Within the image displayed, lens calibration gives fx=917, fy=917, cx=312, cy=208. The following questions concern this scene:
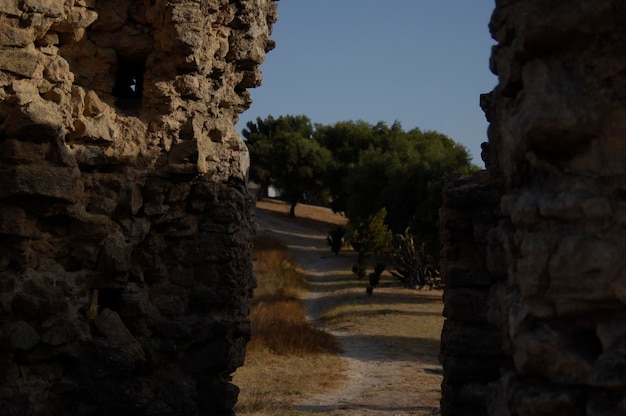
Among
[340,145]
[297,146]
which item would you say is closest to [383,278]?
[297,146]

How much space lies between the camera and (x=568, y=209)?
11.8 feet

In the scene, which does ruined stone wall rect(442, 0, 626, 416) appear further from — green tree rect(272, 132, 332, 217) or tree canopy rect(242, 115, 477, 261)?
green tree rect(272, 132, 332, 217)

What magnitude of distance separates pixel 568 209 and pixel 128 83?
19.3 ft

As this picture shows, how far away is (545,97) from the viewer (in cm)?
368

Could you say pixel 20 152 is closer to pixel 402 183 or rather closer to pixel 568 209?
pixel 568 209

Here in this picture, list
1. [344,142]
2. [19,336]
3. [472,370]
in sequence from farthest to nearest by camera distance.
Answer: [344,142] < [472,370] < [19,336]

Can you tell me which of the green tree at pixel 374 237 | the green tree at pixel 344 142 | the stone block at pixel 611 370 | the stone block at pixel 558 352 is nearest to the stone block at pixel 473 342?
the stone block at pixel 558 352

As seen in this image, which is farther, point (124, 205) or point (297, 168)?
point (297, 168)

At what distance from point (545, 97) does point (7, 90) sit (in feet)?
14.8

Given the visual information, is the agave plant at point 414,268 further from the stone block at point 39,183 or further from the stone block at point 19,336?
the stone block at point 19,336

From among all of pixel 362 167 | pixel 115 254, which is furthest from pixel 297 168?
pixel 115 254

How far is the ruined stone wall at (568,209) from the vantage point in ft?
11.5

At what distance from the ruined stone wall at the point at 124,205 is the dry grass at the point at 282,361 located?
2.97m

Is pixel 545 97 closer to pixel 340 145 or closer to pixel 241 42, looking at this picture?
pixel 241 42
